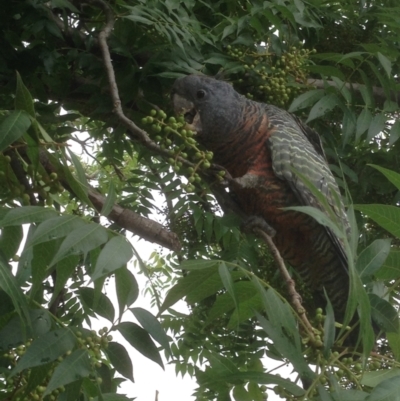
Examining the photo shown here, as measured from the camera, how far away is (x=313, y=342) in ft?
3.26

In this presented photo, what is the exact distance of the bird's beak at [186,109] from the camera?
1.59 metres

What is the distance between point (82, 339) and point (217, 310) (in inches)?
8.5

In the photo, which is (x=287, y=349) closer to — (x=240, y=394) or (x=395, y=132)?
(x=240, y=394)

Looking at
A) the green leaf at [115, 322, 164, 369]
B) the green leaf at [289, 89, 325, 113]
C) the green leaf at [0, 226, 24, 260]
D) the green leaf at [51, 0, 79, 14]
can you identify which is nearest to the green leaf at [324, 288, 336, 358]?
the green leaf at [115, 322, 164, 369]

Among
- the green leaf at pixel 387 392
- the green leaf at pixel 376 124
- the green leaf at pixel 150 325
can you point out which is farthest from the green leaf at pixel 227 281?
the green leaf at pixel 376 124

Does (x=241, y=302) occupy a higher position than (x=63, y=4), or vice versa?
(x=63, y=4)

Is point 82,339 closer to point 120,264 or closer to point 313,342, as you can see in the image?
point 120,264

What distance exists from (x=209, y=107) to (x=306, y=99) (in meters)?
0.23

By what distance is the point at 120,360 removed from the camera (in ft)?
3.29

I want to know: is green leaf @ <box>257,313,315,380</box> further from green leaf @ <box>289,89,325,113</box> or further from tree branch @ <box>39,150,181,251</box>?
green leaf @ <box>289,89,325,113</box>

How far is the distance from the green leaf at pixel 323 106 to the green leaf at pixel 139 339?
784 mm

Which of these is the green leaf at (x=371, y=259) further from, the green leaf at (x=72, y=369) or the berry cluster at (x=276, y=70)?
the berry cluster at (x=276, y=70)

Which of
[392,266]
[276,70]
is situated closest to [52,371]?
[392,266]

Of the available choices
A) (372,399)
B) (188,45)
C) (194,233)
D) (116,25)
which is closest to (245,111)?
(188,45)
